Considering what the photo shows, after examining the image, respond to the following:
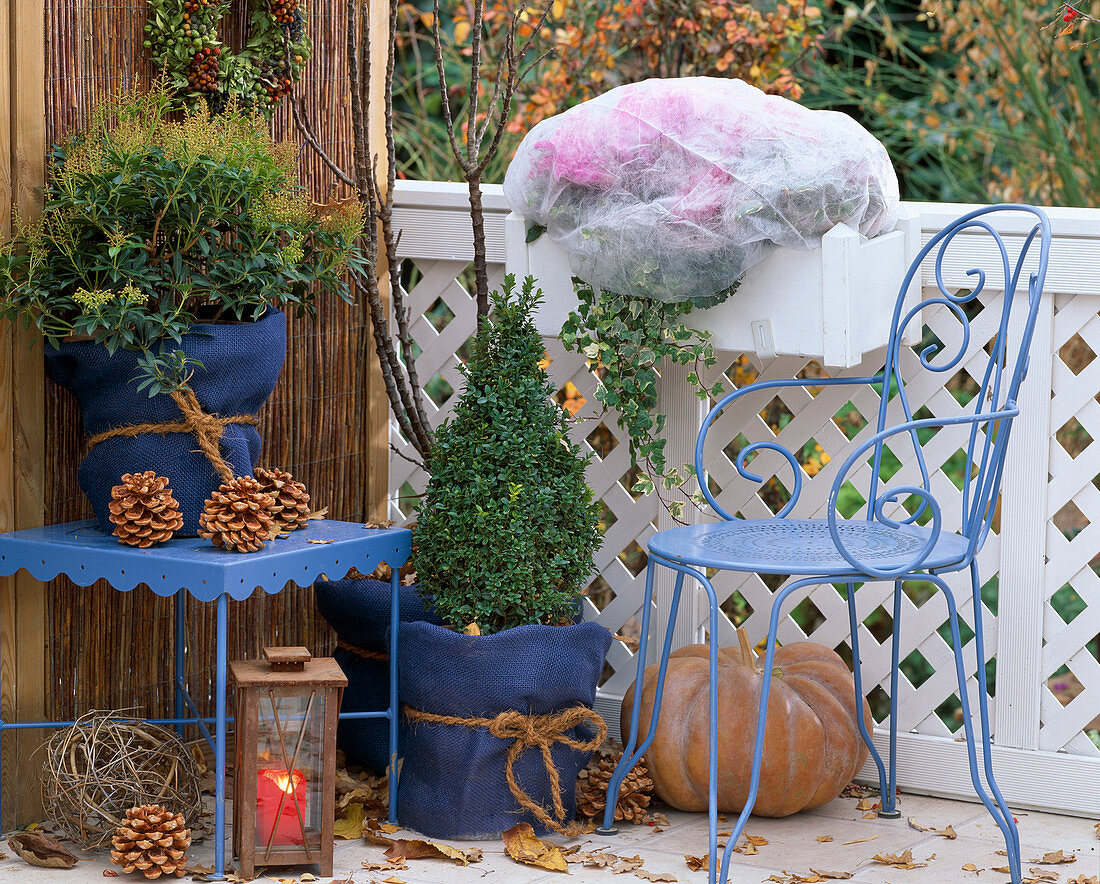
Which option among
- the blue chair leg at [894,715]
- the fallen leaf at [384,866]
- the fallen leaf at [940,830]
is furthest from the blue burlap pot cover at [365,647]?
the fallen leaf at [940,830]

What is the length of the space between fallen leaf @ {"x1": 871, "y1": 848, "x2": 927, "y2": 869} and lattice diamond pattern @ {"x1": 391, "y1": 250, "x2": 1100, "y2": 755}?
0.38 meters

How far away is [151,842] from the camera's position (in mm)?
2365

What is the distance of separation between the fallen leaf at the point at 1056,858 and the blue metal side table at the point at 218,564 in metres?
1.14

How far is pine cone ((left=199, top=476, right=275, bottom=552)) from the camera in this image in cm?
238

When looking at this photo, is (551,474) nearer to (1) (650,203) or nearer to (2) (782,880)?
(1) (650,203)

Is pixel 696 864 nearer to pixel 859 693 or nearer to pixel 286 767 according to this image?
pixel 859 693

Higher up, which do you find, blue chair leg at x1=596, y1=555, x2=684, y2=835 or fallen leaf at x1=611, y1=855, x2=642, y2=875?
blue chair leg at x1=596, y1=555, x2=684, y2=835

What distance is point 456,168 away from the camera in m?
4.33

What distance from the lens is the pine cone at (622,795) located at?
2.70 meters

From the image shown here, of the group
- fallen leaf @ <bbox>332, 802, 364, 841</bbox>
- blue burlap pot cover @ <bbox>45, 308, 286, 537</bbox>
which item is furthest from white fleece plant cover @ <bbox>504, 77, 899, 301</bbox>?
fallen leaf @ <bbox>332, 802, 364, 841</bbox>

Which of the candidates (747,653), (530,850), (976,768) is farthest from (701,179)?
(530,850)

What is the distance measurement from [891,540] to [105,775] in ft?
4.50

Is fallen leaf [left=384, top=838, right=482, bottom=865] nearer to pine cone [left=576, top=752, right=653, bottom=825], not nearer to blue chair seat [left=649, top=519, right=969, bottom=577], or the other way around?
pine cone [left=576, top=752, right=653, bottom=825]

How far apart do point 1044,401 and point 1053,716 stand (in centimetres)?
59
